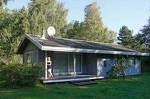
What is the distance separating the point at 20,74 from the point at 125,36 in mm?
42250

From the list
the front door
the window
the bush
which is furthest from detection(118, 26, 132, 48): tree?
the bush

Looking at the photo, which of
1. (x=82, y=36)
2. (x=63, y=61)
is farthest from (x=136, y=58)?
(x=82, y=36)

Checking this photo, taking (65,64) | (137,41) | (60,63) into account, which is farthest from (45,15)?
(60,63)

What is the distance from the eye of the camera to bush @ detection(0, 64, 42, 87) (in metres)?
19.2

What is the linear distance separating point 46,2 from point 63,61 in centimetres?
2630

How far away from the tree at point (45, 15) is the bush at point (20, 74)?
2450 centimetres

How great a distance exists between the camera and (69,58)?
26.4 metres

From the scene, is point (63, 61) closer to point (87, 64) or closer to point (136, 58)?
point (87, 64)

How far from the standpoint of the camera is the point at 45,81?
68.7 feet

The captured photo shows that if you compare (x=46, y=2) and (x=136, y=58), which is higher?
(x=46, y=2)

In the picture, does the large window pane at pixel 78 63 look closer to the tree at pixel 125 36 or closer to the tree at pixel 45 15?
the tree at pixel 45 15

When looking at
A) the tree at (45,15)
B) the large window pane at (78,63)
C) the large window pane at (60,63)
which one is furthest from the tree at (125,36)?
the large window pane at (60,63)

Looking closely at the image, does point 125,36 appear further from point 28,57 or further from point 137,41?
point 28,57

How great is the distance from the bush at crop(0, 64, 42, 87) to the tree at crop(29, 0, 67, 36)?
80.4 feet
